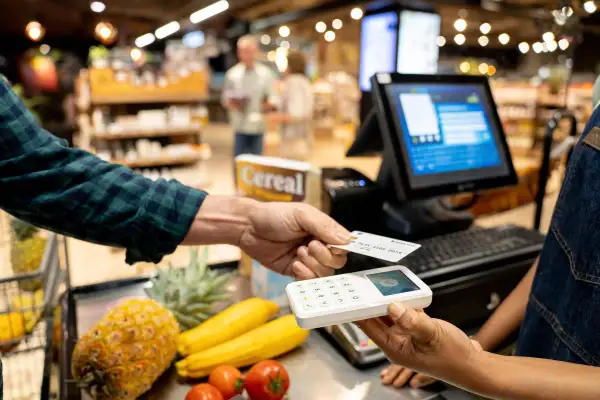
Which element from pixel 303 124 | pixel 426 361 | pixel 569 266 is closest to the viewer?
pixel 426 361

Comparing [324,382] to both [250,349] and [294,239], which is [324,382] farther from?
[294,239]

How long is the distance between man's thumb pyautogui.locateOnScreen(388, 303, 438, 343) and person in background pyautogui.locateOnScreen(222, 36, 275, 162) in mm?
4855

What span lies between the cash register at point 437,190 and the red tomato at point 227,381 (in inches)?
11.3

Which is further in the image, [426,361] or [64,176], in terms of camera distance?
[64,176]

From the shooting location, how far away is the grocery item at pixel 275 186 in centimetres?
130

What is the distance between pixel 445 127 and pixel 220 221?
29.4 inches

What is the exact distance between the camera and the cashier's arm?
0.69 meters

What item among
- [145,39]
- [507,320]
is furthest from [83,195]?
[145,39]

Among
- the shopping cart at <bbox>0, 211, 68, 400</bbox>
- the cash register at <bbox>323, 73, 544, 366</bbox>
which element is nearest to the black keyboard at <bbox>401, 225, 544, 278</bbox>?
the cash register at <bbox>323, 73, 544, 366</bbox>

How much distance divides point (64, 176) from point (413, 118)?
0.93 meters

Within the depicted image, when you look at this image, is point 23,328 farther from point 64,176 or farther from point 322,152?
point 322,152

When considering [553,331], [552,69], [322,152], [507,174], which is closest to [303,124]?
[322,152]

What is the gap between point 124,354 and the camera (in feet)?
3.16

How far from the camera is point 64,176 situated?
1.01 m
